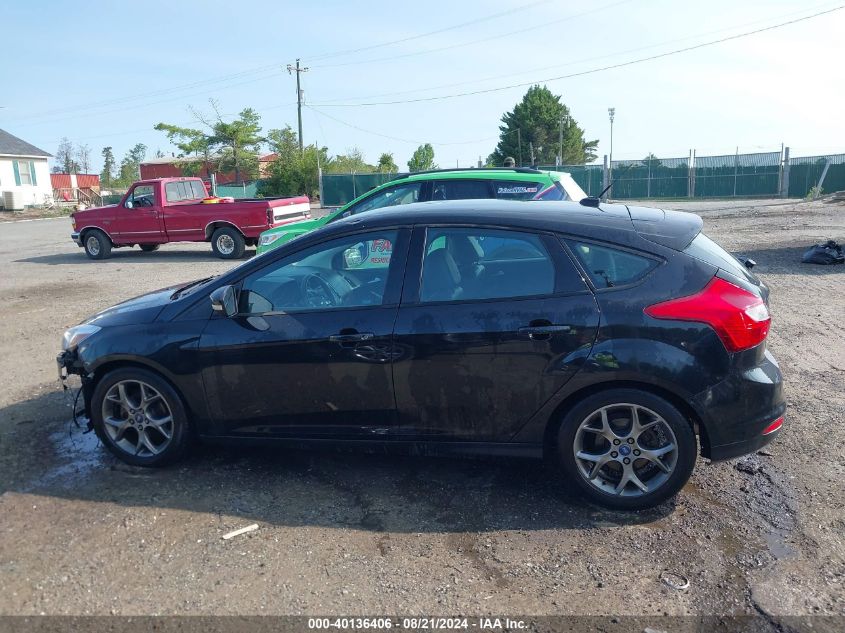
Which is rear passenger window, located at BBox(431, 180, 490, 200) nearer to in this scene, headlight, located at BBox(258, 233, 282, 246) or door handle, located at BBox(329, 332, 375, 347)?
headlight, located at BBox(258, 233, 282, 246)

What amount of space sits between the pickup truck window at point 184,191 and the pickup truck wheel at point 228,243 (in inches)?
62.7

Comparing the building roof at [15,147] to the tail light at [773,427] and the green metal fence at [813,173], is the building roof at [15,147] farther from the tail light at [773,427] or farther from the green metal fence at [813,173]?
the tail light at [773,427]

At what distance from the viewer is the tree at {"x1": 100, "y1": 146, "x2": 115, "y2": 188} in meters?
86.8

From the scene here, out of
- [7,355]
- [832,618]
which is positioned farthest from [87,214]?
[832,618]

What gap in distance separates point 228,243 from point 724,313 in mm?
14414

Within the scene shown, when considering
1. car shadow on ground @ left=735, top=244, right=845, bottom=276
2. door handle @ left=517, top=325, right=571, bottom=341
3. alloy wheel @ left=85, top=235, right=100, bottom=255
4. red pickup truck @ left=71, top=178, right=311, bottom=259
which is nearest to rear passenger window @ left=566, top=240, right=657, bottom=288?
door handle @ left=517, top=325, right=571, bottom=341

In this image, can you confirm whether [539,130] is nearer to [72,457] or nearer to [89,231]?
[89,231]

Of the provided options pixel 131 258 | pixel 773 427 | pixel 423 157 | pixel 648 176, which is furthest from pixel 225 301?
pixel 423 157

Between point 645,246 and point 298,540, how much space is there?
8.11ft

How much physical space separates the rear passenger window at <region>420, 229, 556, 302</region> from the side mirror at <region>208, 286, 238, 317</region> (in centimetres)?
118

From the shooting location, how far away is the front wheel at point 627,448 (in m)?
3.86

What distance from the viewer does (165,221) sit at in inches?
671

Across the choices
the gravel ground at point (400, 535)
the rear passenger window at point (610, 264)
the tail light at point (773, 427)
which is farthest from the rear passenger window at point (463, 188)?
the tail light at point (773, 427)

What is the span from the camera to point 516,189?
30.2ft
